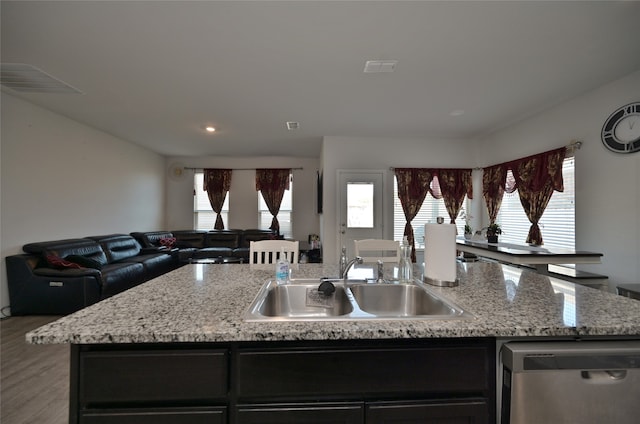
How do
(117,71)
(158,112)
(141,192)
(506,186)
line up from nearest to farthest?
(117,71) < (158,112) < (506,186) < (141,192)

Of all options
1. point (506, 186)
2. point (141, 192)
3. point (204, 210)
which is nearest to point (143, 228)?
point (141, 192)

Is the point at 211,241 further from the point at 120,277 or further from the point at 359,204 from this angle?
the point at 359,204

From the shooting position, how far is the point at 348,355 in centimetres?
86

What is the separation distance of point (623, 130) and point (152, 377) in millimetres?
4259

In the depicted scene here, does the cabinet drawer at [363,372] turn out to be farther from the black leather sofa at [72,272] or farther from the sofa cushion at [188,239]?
the sofa cushion at [188,239]

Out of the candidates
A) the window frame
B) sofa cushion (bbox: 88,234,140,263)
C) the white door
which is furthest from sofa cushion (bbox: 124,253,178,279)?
the white door

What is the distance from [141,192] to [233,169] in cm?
192

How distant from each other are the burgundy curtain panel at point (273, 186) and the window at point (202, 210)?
93cm

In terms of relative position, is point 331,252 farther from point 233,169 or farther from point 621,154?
point 621,154

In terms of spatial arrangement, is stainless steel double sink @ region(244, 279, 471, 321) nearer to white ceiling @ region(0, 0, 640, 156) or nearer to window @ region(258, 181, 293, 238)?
white ceiling @ region(0, 0, 640, 156)

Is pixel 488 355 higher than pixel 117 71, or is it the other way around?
pixel 117 71

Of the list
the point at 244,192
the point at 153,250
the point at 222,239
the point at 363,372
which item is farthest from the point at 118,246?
the point at 363,372

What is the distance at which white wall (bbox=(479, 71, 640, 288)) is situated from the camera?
2.55 m

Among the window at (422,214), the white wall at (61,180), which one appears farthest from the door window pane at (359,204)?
the white wall at (61,180)
